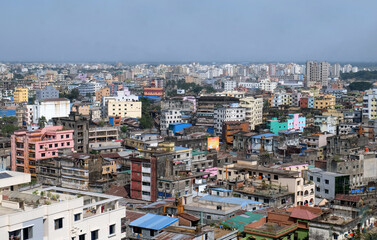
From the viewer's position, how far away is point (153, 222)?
10859 mm

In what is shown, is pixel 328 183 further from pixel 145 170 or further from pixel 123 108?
pixel 123 108

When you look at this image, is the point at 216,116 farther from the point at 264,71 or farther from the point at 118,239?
the point at 264,71

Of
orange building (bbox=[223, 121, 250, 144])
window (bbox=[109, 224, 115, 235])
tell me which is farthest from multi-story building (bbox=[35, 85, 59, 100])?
window (bbox=[109, 224, 115, 235])

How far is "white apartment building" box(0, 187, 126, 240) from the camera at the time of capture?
282 inches

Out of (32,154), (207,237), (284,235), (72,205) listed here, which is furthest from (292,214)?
(32,154)

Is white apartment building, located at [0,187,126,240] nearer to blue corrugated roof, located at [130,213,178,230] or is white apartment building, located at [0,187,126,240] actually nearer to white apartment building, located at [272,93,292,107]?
blue corrugated roof, located at [130,213,178,230]

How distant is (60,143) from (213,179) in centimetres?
593

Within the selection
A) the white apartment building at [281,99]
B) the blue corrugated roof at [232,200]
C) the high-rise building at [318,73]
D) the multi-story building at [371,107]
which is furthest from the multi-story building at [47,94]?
the high-rise building at [318,73]

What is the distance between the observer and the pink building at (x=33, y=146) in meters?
19.2

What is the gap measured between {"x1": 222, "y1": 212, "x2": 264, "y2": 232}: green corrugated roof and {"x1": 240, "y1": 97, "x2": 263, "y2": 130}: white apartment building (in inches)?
832

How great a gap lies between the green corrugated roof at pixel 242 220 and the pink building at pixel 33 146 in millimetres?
9022

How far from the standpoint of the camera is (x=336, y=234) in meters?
10.4

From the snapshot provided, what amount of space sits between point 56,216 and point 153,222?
A: 3.43m

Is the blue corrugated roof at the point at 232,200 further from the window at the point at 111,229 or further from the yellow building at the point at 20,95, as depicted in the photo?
the yellow building at the point at 20,95
